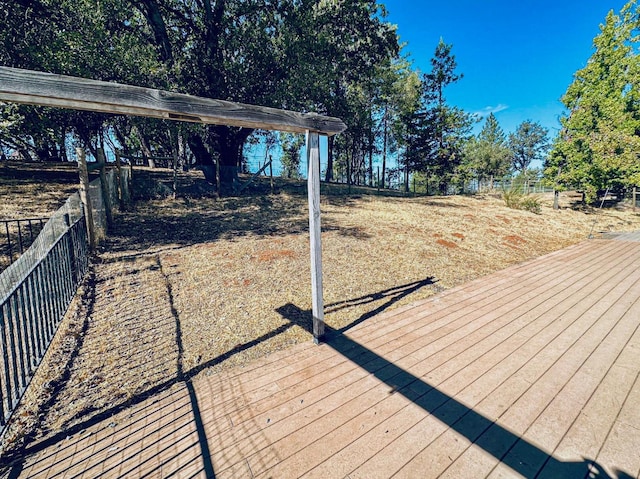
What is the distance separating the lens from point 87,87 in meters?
1.82

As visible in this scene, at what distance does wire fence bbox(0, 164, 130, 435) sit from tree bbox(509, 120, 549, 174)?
2198 inches

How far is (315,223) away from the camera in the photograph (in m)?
3.10

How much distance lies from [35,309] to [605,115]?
19.4 meters

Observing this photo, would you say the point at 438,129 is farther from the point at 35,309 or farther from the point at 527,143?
the point at 527,143

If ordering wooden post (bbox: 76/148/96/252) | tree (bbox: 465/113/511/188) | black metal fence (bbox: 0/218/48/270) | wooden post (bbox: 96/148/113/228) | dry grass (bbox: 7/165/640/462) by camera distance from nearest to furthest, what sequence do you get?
dry grass (bbox: 7/165/640/462) < black metal fence (bbox: 0/218/48/270) < wooden post (bbox: 76/148/96/252) < wooden post (bbox: 96/148/113/228) < tree (bbox: 465/113/511/188)

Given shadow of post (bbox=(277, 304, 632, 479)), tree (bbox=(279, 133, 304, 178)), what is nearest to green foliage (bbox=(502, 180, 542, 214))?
shadow of post (bbox=(277, 304, 632, 479))

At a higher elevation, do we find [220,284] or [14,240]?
[14,240]

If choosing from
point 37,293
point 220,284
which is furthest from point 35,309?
point 220,284

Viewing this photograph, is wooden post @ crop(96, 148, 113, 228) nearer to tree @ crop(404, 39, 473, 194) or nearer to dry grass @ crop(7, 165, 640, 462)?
dry grass @ crop(7, 165, 640, 462)

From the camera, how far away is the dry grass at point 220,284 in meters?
2.72

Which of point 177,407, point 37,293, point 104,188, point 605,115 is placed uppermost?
point 605,115

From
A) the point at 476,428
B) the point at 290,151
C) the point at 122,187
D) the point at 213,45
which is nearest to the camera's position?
the point at 476,428

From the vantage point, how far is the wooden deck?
1847 mm

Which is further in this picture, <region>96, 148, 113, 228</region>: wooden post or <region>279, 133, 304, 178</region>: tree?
<region>279, 133, 304, 178</region>: tree
